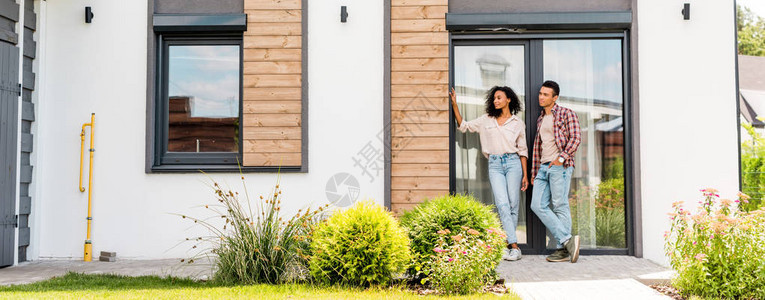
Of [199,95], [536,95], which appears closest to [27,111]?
[199,95]

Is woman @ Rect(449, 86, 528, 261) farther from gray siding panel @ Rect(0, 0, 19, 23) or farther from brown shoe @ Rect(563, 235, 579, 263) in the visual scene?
gray siding panel @ Rect(0, 0, 19, 23)

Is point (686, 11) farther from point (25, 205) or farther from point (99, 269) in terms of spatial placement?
point (25, 205)

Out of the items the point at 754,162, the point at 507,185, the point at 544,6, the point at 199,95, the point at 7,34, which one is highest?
the point at 544,6

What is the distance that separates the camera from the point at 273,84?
6168mm

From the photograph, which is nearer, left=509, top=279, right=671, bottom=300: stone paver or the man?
left=509, top=279, right=671, bottom=300: stone paver

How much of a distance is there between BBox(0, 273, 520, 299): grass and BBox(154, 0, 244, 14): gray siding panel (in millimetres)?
2869

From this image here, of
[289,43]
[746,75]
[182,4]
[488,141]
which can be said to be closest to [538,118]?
[488,141]

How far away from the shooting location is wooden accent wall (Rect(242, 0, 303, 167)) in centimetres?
614

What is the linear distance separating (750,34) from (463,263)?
107ft

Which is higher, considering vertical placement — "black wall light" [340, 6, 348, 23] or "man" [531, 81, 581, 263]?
"black wall light" [340, 6, 348, 23]

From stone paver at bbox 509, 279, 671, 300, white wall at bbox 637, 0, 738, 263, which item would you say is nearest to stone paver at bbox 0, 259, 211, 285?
stone paver at bbox 509, 279, 671, 300

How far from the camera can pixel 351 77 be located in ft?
20.3

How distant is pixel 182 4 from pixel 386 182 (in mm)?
2804

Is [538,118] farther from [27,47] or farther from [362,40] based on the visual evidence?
[27,47]
